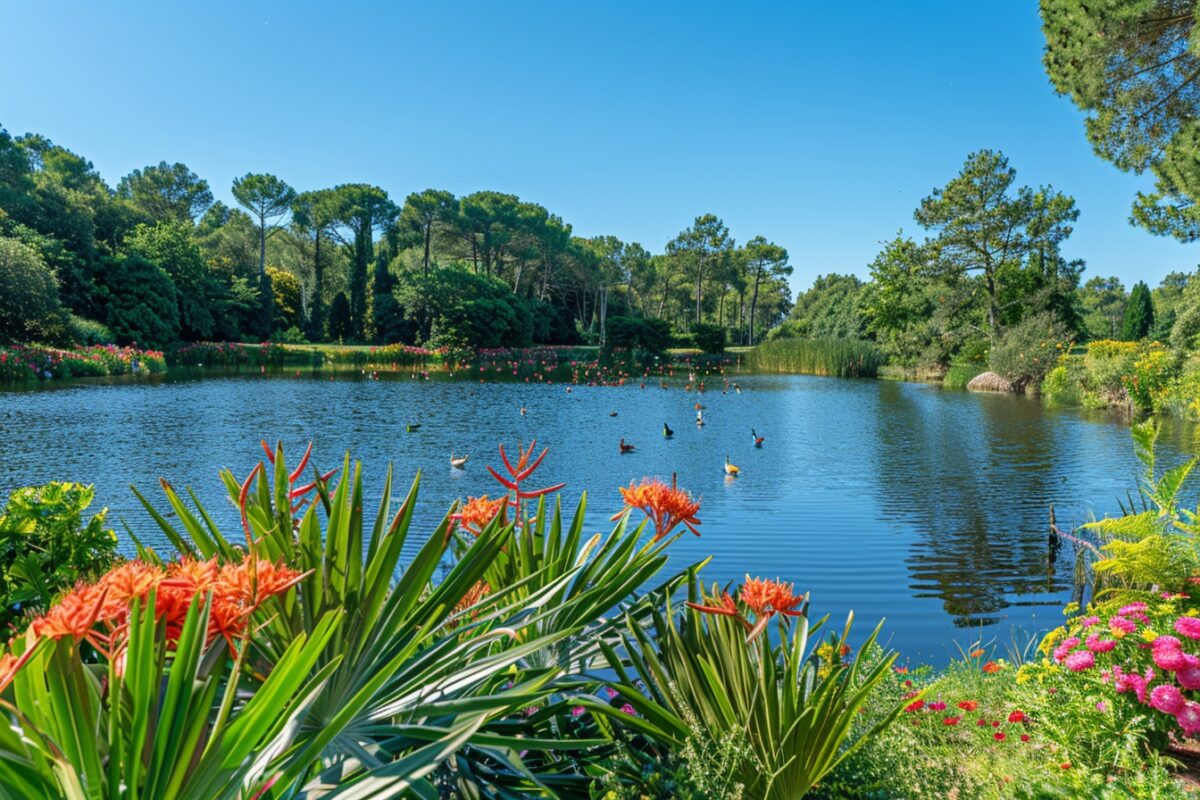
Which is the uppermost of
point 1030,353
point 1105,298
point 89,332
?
point 1105,298

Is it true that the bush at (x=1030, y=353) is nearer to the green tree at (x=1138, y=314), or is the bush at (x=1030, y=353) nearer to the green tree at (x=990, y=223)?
the green tree at (x=990, y=223)

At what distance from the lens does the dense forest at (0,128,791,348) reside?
32.8 meters

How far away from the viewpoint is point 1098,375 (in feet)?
70.8

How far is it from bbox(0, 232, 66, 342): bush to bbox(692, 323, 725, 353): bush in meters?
37.8

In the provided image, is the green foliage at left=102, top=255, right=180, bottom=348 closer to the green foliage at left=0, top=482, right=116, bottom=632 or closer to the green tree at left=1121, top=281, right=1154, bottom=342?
the green foliage at left=0, top=482, right=116, bottom=632

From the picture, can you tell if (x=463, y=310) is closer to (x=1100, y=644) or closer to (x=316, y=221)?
(x=316, y=221)

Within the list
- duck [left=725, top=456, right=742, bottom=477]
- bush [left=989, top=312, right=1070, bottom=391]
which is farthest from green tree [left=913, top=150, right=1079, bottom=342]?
duck [left=725, top=456, right=742, bottom=477]

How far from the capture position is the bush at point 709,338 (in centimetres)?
5372

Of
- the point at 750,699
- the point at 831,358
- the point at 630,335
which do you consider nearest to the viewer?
the point at 750,699

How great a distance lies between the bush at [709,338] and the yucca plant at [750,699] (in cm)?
5224

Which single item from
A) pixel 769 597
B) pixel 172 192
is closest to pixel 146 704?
pixel 769 597

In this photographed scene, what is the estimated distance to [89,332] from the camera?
Result: 3159 centimetres

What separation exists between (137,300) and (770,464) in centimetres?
3309

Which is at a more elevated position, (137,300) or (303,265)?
(303,265)
